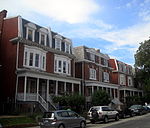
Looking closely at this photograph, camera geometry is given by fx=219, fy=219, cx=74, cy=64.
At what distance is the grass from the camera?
1765 cm

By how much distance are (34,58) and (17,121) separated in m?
10.6

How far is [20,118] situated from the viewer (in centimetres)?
1984

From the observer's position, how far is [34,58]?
27844mm

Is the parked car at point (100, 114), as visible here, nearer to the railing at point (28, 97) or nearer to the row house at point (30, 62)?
the row house at point (30, 62)

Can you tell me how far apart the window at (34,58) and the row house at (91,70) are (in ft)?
32.2

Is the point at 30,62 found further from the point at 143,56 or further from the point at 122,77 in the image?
the point at 143,56

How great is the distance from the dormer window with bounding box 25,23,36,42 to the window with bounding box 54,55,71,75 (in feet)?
16.5

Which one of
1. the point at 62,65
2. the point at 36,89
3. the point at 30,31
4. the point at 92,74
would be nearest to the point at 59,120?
the point at 36,89

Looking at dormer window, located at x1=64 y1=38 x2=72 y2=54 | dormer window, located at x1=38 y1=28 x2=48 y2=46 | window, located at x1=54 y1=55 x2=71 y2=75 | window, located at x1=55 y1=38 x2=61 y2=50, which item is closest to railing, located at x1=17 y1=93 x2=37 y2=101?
window, located at x1=54 y1=55 x2=71 y2=75

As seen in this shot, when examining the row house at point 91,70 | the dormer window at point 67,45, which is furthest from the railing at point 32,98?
the dormer window at point 67,45

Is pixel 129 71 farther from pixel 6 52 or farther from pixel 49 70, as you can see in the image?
pixel 6 52

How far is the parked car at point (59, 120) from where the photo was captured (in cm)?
1567

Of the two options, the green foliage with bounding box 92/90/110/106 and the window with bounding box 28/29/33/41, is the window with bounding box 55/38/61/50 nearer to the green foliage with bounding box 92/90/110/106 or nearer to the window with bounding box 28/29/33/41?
the window with bounding box 28/29/33/41

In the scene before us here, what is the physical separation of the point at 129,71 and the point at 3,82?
37596mm
